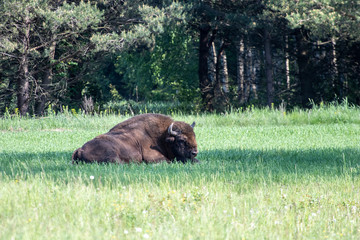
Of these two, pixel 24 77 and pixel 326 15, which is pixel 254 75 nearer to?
pixel 326 15

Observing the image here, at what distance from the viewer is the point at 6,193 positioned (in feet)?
19.4

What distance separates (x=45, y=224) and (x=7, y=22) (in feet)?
75.4

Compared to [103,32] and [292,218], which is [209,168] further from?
[103,32]

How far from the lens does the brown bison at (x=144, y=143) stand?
31.4 ft

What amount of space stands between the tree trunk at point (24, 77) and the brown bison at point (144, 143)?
55.0ft

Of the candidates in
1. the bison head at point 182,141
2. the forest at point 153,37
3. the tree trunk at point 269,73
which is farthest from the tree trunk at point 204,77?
the bison head at point 182,141

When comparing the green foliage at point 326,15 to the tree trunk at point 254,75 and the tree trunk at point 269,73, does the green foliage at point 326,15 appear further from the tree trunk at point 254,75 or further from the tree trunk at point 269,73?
the tree trunk at point 254,75

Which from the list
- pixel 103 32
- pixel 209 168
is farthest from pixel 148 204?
pixel 103 32

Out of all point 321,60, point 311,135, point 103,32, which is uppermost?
point 103,32

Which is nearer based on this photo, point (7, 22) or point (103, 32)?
point (7, 22)

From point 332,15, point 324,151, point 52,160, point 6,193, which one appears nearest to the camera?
point 6,193

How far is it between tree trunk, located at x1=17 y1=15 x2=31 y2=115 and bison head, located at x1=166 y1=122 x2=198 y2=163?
56.9 feet

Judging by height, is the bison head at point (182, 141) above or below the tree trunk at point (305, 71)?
below

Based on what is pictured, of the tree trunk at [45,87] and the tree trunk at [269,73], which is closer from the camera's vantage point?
the tree trunk at [45,87]
